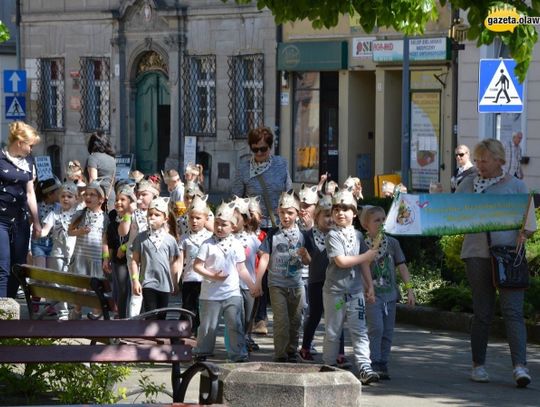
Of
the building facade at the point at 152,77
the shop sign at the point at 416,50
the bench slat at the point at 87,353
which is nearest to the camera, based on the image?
the bench slat at the point at 87,353

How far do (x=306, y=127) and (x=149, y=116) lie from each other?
6.09m

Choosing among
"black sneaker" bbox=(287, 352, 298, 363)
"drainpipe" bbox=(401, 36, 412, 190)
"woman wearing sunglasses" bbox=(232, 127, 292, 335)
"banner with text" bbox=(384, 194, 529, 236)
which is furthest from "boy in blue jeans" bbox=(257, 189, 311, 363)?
"drainpipe" bbox=(401, 36, 412, 190)

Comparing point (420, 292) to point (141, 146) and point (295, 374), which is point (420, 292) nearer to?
point (295, 374)

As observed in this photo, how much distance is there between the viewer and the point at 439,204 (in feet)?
35.4

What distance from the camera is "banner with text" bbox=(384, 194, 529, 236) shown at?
10.7 m

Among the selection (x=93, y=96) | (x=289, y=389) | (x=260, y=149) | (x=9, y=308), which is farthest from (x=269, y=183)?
(x=93, y=96)

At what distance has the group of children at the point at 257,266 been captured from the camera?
36.3 feet

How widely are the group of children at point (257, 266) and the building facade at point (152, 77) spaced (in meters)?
18.7

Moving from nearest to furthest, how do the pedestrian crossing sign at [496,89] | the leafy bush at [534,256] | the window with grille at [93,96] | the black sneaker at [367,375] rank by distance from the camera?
the black sneaker at [367,375] → the leafy bush at [534,256] → the pedestrian crossing sign at [496,89] → the window with grille at [93,96]

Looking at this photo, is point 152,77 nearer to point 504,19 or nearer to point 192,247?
point 192,247

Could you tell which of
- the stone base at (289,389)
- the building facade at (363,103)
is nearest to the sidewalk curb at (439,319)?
the stone base at (289,389)

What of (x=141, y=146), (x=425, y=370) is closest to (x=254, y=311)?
(x=425, y=370)

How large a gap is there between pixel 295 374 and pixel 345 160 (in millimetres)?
24732

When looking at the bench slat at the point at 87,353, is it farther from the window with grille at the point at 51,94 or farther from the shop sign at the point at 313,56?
the window with grille at the point at 51,94
